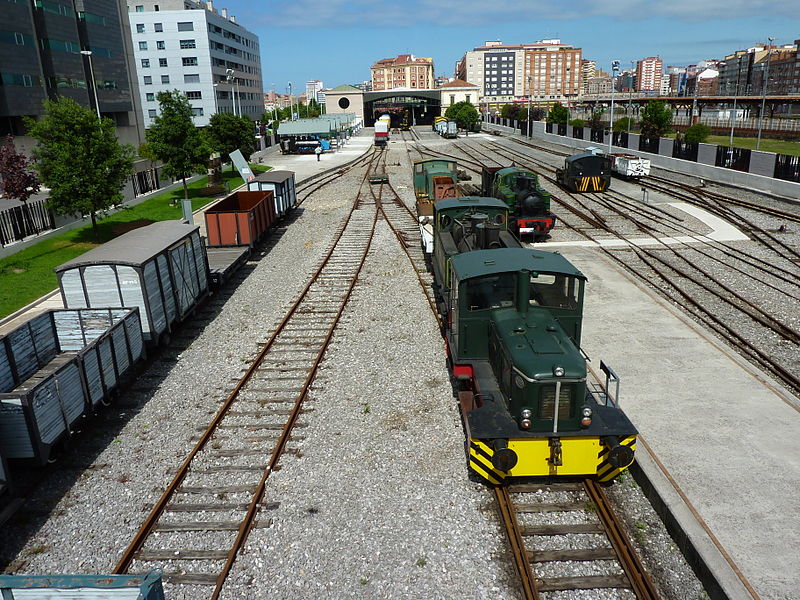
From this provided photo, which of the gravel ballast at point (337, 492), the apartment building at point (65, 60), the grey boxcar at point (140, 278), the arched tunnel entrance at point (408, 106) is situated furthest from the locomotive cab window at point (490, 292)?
the arched tunnel entrance at point (408, 106)

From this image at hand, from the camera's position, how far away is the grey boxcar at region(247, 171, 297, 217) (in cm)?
2706

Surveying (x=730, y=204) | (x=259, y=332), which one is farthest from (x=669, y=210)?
(x=259, y=332)

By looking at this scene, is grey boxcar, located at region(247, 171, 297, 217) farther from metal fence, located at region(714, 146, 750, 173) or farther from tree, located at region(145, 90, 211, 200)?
metal fence, located at region(714, 146, 750, 173)

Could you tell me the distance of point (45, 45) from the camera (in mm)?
50500

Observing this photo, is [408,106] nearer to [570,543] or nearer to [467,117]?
[467,117]

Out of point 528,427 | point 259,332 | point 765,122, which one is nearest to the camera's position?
point 528,427

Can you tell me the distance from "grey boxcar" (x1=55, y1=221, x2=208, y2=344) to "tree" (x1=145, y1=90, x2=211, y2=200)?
18282 millimetres

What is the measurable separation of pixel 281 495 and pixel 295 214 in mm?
24000

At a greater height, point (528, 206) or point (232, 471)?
point (528, 206)

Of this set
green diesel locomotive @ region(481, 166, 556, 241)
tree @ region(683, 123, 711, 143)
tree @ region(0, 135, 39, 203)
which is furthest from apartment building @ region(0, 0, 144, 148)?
tree @ region(683, 123, 711, 143)

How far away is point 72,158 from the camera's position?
21.0m

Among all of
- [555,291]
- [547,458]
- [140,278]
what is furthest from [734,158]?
[140,278]

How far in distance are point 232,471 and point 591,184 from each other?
30051 mm

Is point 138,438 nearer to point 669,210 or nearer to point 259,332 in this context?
point 259,332
